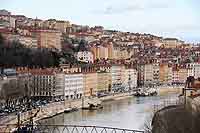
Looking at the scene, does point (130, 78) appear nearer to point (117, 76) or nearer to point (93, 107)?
point (117, 76)

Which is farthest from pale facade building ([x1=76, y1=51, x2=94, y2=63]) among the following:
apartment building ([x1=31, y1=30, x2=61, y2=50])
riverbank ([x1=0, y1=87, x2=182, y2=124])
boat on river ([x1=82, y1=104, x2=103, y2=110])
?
boat on river ([x1=82, y1=104, x2=103, y2=110])

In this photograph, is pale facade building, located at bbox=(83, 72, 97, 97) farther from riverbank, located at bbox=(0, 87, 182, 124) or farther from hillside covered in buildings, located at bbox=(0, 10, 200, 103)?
riverbank, located at bbox=(0, 87, 182, 124)

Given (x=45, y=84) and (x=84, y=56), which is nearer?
(x=45, y=84)

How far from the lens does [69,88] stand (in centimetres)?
1473

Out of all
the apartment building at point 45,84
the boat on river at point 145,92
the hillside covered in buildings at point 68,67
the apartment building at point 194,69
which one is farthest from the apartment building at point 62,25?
the apartment building at point 45,84

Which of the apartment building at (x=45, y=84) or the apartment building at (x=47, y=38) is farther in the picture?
the apartment building at (x=47, y=38)

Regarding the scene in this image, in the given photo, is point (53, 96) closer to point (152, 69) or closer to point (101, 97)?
point (101, 97)

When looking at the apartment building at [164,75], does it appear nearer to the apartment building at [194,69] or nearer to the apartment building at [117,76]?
the apartment building at [194,69]

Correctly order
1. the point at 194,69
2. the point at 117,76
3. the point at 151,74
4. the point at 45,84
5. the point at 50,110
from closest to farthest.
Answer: the point at 50,110 < the point at 45,84 < the point at 117,76 < the point at 151,74 < the point at 194,69

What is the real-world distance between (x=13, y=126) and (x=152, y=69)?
14203 mm

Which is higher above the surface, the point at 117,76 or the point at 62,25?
the point at 62,25

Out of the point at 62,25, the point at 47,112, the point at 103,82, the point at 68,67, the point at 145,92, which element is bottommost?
the point at 145,92

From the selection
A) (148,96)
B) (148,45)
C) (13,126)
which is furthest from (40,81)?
(148,45)

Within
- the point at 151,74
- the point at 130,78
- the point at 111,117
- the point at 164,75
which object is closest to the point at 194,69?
the point at 164,75
